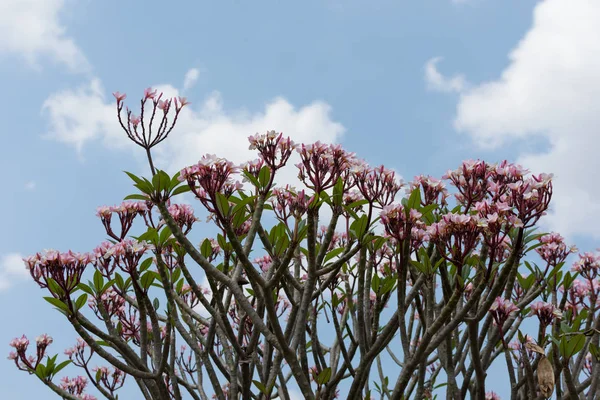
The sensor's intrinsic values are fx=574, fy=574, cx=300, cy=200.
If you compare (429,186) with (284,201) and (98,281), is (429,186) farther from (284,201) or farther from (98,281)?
(98,281)

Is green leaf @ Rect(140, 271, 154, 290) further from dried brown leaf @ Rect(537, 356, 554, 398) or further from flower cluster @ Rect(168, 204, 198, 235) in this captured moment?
dried brown leaf @ Rect(537, 356, 554, 398)

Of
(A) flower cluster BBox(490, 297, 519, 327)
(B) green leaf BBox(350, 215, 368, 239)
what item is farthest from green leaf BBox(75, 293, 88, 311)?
(A) flower cluster BBox(490, 297, 519, 327)

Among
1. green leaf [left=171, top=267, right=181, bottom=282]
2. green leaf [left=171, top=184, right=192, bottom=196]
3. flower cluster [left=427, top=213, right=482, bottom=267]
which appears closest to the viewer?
flower cluster [left=427, top=213, right=482, bottom=267]

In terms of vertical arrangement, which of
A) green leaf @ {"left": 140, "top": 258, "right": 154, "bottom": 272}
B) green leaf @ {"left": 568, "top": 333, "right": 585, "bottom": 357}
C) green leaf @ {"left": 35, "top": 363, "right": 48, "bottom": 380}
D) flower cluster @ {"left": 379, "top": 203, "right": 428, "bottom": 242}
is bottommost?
green leaf @ {"left": 568, "top": 333, "right": 585, "bottom": 357}

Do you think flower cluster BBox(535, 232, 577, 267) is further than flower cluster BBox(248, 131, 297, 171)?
Yes

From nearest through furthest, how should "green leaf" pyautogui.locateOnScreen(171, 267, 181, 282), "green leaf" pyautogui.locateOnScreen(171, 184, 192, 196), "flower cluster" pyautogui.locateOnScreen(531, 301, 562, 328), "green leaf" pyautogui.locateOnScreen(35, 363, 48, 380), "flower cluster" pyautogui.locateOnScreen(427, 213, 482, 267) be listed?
Result: "flower cluster" pyautogui.locateOnScreen(427, 213, 482, 267) → "green leaf" pyautogui.locateOnScreen(171, 184, 192, 196) → "flower cluster" pyautogui.locateOnScreen(531, 301, 562, 328) → "green leaf" pyautogui.locateOnScreen(171, 267, 181, 282) → "green leaf" pyautogui.locateOnScreen(35, 363, 48, 380)

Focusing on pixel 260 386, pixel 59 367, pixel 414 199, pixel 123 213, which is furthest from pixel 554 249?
pixel 59 367

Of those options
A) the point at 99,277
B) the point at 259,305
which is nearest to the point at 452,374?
the point at 259,305

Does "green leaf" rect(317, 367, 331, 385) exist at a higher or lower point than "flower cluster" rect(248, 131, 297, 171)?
lower

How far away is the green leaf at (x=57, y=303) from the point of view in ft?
13.1

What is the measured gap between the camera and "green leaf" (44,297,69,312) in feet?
13.1

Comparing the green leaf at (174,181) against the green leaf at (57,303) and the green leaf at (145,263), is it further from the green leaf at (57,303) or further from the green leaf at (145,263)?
the green leaf at (57,303)

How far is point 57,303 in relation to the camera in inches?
160

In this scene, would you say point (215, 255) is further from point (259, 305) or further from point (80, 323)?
point (80, 323)
